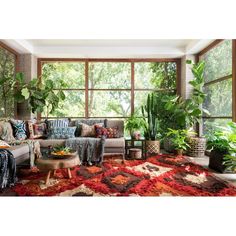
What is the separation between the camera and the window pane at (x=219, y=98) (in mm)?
4540

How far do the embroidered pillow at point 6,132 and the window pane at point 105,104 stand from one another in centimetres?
233

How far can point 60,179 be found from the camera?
3.28m

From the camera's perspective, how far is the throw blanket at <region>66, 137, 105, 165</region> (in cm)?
430

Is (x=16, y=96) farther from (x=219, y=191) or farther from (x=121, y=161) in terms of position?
(x=219, y=191)

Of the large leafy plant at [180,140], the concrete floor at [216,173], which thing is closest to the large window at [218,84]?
the large leafy plant at [180,140]

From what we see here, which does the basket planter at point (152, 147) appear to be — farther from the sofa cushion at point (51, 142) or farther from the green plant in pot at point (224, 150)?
the sofa cushion at point (51, 142)

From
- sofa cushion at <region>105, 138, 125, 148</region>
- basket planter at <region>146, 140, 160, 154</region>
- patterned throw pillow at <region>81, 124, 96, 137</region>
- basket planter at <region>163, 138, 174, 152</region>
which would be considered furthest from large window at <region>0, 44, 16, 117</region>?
basket planter at <region>163, 138, 174, 152</region>

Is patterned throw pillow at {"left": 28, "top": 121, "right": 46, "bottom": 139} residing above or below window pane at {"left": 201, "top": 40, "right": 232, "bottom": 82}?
below

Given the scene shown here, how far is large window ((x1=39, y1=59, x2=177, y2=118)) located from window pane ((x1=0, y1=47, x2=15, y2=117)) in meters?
0.88

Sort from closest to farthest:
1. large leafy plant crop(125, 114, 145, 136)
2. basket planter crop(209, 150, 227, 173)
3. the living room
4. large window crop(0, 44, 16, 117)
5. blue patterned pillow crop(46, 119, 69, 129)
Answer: the living room
basket planter crop(209, 150, 227, 173)
blue patterned pillow crop(46, 119, 69, 129)
large window crop(0, 44, 16, 117)
large leafy plant crop(125, 114, 145, 136)

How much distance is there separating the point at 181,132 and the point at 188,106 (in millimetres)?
680

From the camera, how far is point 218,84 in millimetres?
4961

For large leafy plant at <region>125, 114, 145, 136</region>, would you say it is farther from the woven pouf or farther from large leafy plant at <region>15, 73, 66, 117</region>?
large leafy plant at <region>15, 73, 66, 117</region>
